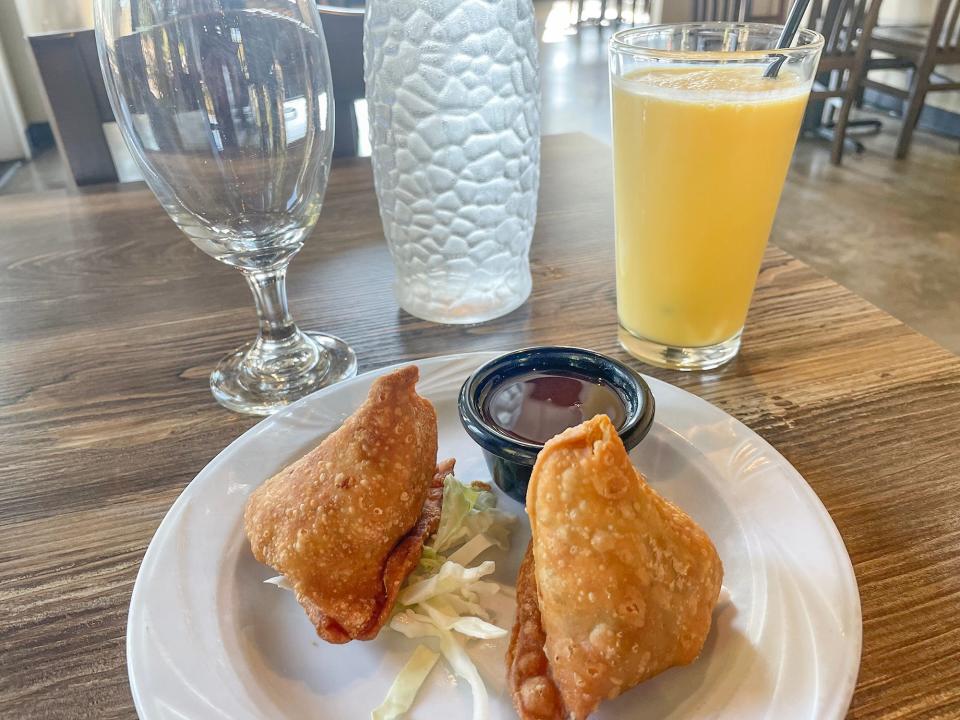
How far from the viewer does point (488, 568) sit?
680mm

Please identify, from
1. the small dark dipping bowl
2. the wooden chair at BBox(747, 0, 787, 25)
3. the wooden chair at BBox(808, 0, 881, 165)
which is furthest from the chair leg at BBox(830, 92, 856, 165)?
the small dark dipping bowl

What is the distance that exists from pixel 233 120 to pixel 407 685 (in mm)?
655

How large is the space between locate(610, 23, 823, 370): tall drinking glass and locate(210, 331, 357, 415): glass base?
44cm

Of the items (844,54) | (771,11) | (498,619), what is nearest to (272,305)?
(498,619)

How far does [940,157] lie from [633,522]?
4867 mm

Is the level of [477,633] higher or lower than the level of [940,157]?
higher

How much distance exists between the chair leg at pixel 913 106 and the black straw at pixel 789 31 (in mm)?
4086

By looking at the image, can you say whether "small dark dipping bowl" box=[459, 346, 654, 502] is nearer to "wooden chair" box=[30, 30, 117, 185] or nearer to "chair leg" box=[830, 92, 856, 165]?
"wooden chair" box=[30, 30, 117, 185]

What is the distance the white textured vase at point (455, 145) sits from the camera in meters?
0.93

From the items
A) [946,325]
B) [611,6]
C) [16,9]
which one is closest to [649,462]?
[946,325]

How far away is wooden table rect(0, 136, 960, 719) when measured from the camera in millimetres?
618

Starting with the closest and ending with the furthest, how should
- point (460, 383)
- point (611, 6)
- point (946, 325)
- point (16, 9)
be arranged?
point (460, 383)
point (946, 325)
point (16, 9)
point (611, 6)

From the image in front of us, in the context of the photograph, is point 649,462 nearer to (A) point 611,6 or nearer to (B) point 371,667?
(B) point 371,667

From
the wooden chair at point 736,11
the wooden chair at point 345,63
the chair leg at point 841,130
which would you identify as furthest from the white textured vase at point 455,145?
the wooden chair at point 736,11
